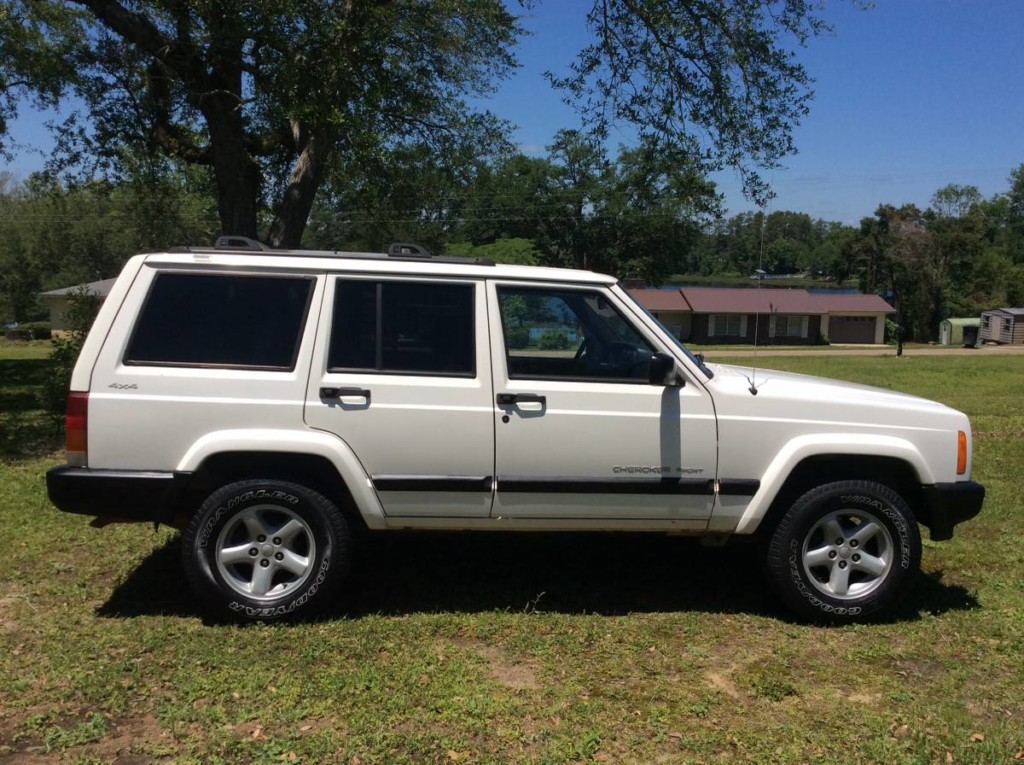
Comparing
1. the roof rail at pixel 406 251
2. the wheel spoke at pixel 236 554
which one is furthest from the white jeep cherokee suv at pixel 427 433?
the roof rail at pixel 406 251

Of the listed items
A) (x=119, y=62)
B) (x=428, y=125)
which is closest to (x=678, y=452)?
(x=428, y=125)

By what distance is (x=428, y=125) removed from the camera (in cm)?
1341

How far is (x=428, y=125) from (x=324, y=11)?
3674 millimetres

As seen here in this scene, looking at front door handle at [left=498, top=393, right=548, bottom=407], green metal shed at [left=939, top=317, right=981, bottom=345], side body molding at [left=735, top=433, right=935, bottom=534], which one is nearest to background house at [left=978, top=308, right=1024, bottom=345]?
green metal shed at [left=939, top=317, right=981, bottom=345]

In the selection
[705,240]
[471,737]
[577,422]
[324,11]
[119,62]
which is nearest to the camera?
[471,737]

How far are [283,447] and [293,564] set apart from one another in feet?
2.07

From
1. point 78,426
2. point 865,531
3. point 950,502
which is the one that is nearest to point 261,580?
point 78,426

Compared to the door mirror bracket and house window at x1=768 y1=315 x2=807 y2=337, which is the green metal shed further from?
the door mirror bracket

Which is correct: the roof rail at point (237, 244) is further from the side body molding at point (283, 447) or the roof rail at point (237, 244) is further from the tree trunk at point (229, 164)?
the tree trunk at point (229, 164)

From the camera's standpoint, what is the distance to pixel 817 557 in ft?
15.3

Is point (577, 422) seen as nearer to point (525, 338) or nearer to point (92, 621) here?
point (525, 338)

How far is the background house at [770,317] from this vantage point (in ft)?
196

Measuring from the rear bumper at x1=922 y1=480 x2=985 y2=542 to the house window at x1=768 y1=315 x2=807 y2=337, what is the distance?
190 feet

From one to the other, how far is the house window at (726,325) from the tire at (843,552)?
5755 centimetres
